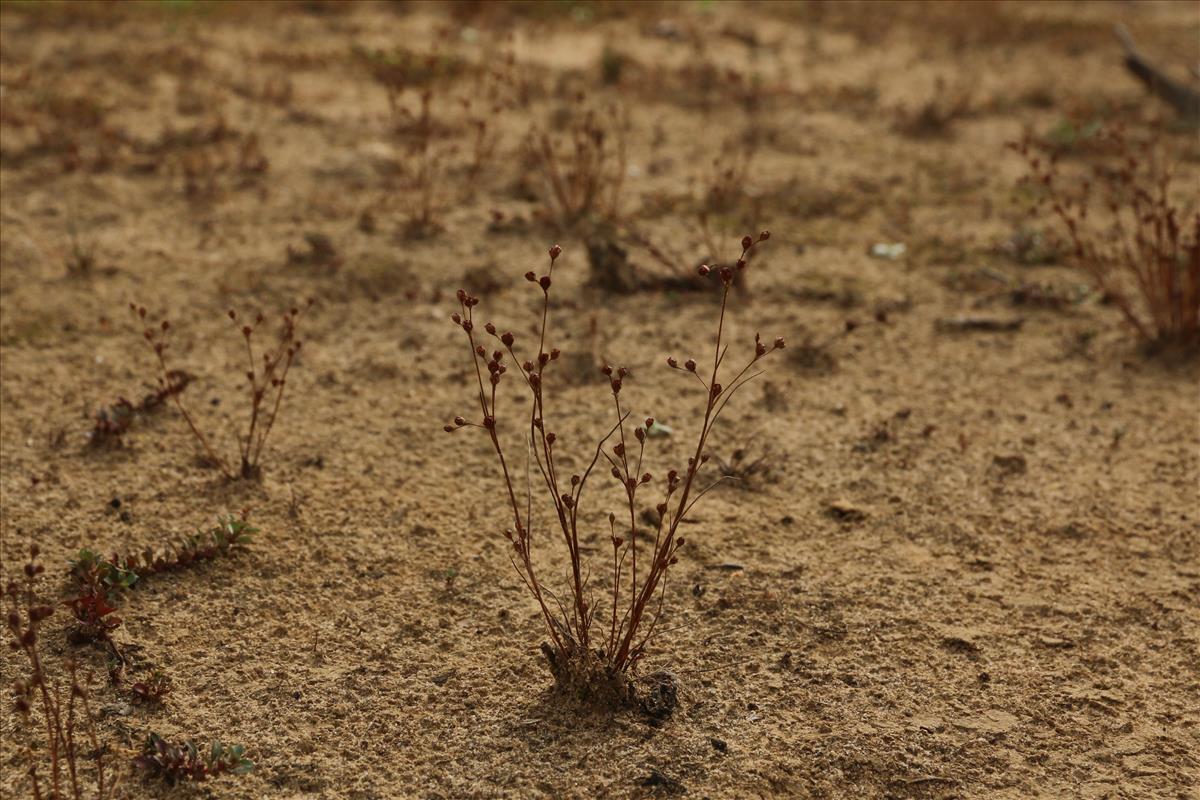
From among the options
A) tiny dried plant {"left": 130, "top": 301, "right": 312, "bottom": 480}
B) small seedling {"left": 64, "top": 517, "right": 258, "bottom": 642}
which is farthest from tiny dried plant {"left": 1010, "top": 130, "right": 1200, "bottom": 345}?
small seedling {"left": 64, "top": 517, "right": 258, "bottom": 642}

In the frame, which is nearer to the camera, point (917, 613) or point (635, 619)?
point (635, 619)

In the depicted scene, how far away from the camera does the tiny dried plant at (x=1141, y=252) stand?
183 inches

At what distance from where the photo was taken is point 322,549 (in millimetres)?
3602

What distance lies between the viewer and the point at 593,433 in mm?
4316

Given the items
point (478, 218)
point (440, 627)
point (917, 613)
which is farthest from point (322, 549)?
point (478, 218)

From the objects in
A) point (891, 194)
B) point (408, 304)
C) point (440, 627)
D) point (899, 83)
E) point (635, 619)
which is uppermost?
point (899, 83)

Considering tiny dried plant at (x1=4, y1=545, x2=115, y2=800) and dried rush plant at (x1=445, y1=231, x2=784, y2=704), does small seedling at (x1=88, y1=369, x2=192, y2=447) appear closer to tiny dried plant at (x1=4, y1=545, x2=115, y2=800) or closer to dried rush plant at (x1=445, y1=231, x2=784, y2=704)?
tiny dried plant at (x1=4, y1=545, x2=115, y2=800)

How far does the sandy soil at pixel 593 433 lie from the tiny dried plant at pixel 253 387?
78 mm

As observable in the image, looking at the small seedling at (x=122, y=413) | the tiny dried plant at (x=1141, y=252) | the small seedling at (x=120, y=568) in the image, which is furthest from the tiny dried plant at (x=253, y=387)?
the tiny dried plant at (x=1141, y=252)

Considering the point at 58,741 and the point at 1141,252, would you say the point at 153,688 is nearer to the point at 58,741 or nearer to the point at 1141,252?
the point at 58,741

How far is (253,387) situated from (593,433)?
4.10 feet

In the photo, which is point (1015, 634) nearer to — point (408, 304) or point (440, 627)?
point (440, 627)

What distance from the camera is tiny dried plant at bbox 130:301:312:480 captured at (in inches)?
150

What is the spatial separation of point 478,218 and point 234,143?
5.74 ft
